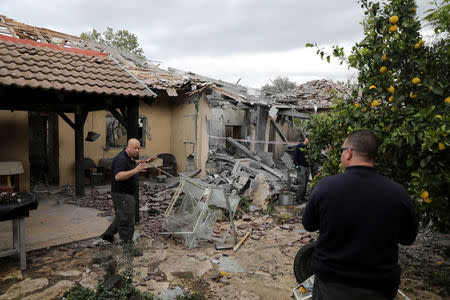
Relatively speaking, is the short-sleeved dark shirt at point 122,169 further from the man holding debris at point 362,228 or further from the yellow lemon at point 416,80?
the yellow lemon at point 416,80

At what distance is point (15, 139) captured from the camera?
929 centimetres

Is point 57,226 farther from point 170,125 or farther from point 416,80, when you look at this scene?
point 170,125

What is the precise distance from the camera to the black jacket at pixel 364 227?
1.99 m

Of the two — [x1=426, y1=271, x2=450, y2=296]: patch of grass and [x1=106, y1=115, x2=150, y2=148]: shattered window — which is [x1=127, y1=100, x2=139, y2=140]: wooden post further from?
[x1=426, y1=271, x2=450, y2=296]: patch of grass

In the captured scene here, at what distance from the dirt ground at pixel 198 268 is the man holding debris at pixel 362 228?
2479 millimetres

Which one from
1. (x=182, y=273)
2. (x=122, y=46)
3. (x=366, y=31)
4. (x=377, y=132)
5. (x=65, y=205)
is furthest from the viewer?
(x=122, y=46)

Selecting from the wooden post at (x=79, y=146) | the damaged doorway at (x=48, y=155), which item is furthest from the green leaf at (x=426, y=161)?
A: the damaged doorway at (x=48, y=155)

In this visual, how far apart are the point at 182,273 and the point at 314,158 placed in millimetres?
3084

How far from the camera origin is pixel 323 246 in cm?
218

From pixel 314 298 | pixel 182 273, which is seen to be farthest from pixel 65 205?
pixel 314 298

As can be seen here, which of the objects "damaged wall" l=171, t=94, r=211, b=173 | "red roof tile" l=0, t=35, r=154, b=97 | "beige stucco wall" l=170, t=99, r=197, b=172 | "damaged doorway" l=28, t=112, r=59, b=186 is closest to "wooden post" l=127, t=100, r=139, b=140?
"red roof tile" l=0, t=35, r=154, b=97

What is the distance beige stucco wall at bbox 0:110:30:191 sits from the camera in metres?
9.09

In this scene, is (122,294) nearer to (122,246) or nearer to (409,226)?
(122,246)

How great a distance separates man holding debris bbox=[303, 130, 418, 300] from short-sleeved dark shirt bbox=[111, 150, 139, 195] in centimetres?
387
